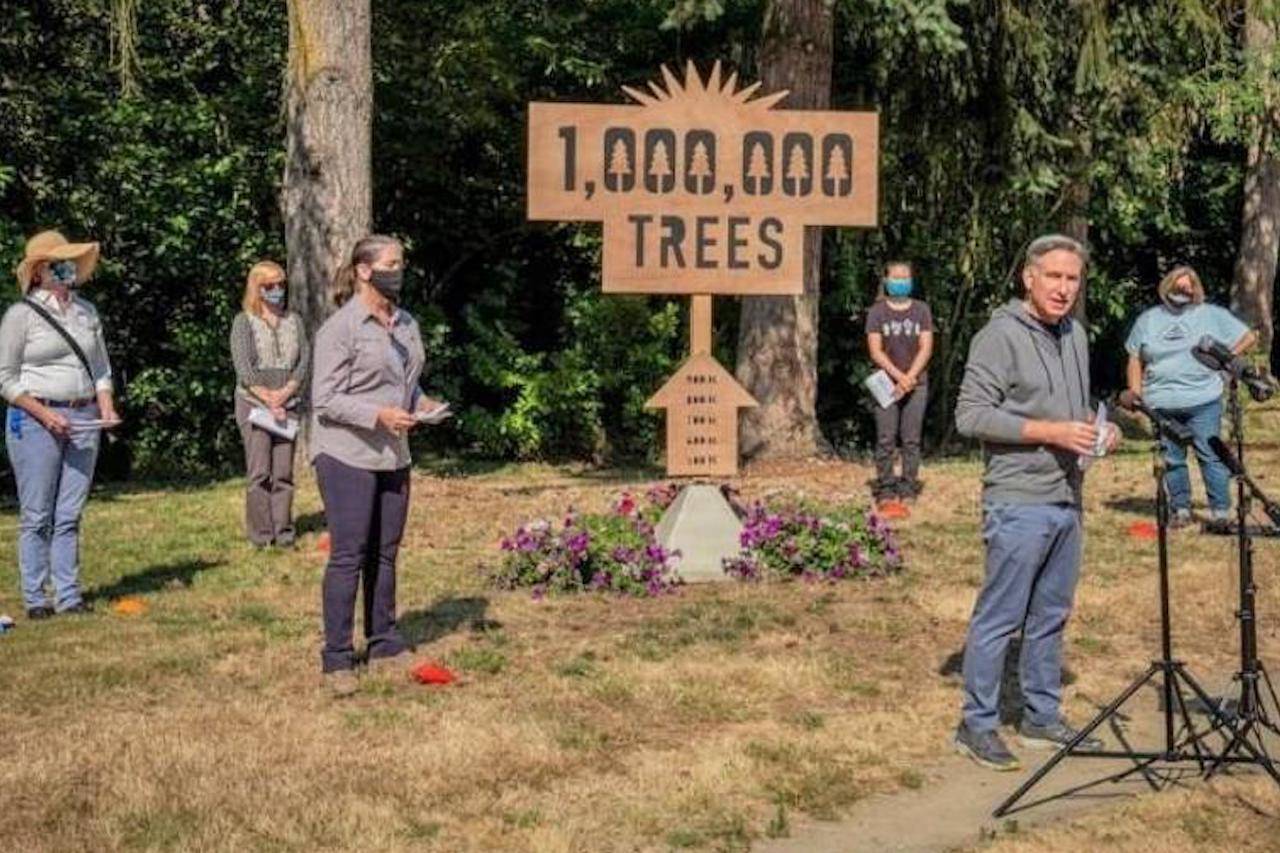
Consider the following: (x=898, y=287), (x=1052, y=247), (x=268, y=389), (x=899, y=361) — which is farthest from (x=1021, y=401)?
(x=898, y=287)

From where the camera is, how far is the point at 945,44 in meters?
12.5

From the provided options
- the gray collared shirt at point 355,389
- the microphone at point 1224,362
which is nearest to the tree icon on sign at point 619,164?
the gray collared shirt at point 355,389

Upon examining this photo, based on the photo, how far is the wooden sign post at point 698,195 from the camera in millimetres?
10125

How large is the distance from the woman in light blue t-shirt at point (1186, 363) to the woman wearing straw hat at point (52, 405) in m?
6.76

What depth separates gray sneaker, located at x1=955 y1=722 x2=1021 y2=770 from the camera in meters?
5.95

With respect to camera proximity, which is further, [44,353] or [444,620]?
[444,620]

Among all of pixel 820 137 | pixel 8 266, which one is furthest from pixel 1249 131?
pixel 8 266

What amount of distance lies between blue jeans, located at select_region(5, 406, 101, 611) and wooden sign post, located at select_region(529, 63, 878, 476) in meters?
3.15

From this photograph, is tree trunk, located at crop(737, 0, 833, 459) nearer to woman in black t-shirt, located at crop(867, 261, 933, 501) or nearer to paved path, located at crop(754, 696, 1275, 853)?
woman in black t-shirt, located at crop(867, 261, 933, 501)

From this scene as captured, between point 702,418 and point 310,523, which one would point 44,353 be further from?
point 702,418

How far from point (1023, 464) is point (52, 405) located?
5.25 metres

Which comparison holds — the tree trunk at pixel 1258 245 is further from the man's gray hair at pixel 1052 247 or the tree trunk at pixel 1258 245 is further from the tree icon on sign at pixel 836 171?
the man's gray hair at pixel 1052 247

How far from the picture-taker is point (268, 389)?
10.9m

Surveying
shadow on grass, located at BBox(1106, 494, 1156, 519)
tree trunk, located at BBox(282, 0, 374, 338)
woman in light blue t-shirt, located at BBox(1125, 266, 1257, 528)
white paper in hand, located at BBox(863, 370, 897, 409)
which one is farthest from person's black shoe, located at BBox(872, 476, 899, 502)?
tree trunk, located at BBox(282, 0, 374, 338)
